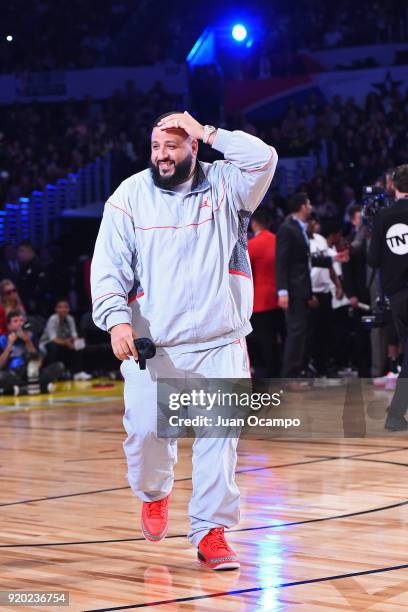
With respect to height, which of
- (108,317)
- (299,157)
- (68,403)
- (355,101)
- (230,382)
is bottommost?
(68,403)

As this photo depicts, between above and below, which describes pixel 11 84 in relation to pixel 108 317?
above

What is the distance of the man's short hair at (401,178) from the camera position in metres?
7.50

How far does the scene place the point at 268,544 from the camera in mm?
4422

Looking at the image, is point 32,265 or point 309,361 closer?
point 309,361

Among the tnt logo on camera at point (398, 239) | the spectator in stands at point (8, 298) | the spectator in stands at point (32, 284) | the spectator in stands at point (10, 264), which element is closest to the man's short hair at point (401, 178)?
the tnt logo on camera at point (398, 239)

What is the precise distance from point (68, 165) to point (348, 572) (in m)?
17.5

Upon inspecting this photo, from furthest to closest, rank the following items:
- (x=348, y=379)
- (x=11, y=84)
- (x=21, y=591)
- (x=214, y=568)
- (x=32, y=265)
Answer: (x=11, y=84) < (x=32, y=265) < (x=348, y=379) < (x=214, y=568) < (x=21, y=591)

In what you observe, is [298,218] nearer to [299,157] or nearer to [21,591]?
[21,591]

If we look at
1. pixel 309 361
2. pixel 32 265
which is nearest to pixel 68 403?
pixel 309 361

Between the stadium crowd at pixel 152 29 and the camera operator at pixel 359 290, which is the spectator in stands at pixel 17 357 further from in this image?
the stadium crowd at pixel 152 29

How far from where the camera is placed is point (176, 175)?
13.6 feet

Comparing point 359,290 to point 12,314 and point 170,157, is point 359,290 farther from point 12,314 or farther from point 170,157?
point 170,157

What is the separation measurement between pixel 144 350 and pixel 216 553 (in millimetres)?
812

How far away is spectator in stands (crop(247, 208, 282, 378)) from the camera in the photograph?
1026cm
